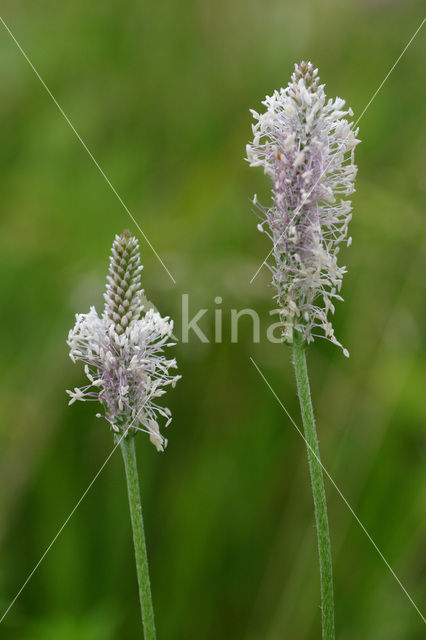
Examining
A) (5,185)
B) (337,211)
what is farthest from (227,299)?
(337,211)

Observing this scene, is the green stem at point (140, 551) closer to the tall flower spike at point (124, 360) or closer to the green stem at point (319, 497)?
the tall flower spike at point (124, 360)

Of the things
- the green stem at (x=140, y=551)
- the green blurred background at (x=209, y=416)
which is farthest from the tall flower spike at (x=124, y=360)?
the green blurred background at (x=209, y=416)

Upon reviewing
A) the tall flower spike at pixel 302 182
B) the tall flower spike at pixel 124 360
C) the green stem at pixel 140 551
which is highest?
the tall flower spike at pixel 302 182

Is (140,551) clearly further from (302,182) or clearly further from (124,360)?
(302,182)

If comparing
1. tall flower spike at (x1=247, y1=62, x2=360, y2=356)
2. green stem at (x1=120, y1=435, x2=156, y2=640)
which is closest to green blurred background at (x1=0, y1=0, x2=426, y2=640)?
green stem at (x1=120, y1=435, x2=156, y2=640)

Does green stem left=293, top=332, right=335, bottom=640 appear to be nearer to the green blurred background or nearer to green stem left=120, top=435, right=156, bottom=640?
green stem left=120, top=435, right=156, bottom=640

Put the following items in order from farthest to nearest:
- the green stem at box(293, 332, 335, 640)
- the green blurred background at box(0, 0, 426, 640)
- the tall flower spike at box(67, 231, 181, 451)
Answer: the green blurred background at box(0, 0, 426, 640) < the tall flower spike at box(67, 231, 181, 451) < the green stem at box(293, 332, 335, 640)

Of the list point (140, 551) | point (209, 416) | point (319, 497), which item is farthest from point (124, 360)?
point (209, 416)

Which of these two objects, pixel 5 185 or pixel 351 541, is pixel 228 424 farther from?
pixel 5 185
